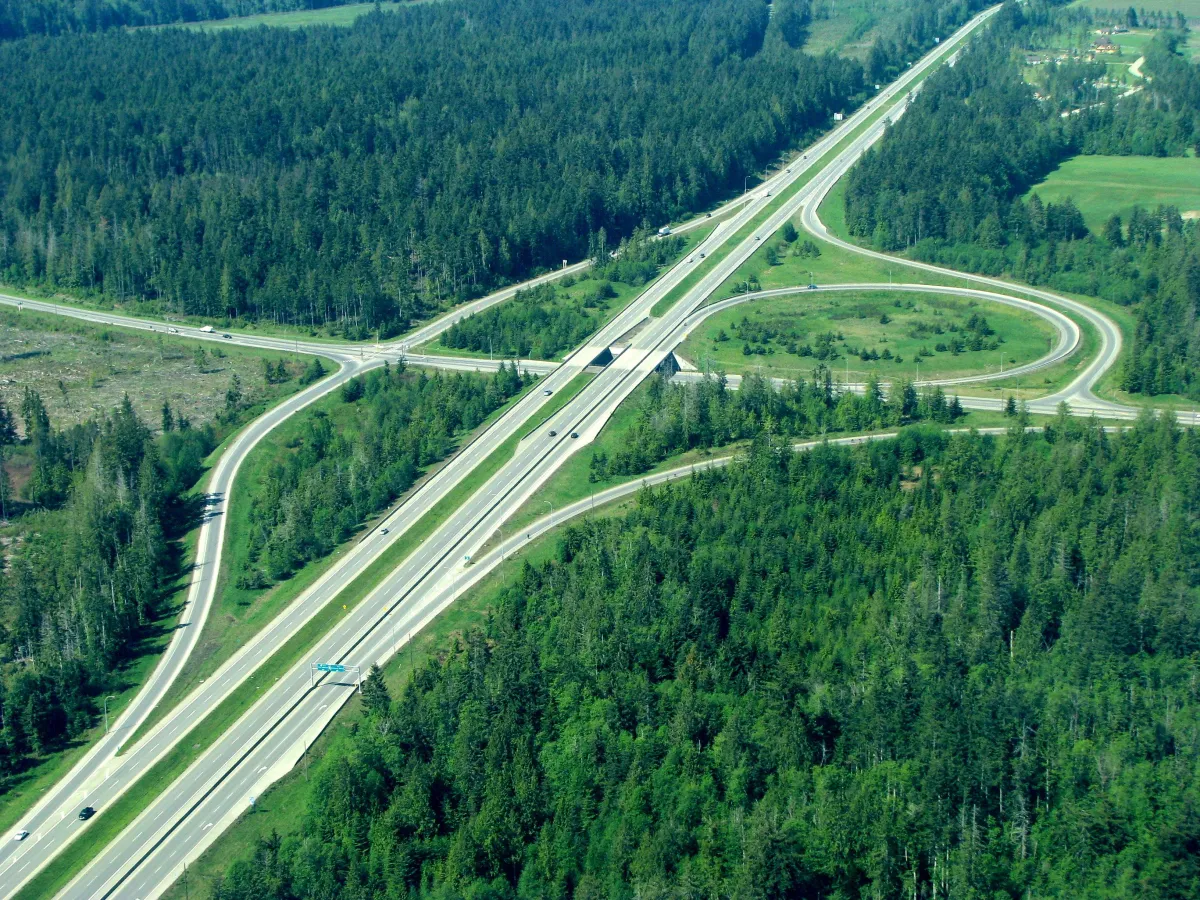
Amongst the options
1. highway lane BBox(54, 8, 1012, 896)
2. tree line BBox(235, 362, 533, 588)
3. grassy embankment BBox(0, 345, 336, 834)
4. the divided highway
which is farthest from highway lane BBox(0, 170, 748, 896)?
highway lane BBox(54, 8, 1012, 896)

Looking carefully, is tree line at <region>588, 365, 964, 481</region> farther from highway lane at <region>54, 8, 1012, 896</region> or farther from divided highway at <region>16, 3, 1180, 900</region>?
highway lane at <region>54, 8, 1012, 896</region>

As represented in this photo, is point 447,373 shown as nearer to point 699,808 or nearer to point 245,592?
Answer: point 245,592

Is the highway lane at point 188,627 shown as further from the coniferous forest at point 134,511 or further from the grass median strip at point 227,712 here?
the grass median strip at point 227,712

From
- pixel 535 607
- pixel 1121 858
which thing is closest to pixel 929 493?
pixel 535 607

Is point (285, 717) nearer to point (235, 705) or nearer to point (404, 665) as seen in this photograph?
point (235, 705)

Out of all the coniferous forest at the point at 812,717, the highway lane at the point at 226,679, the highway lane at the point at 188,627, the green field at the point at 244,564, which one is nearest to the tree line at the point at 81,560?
the highway lane at the point at 188,627

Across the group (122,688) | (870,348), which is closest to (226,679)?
(122,688)
